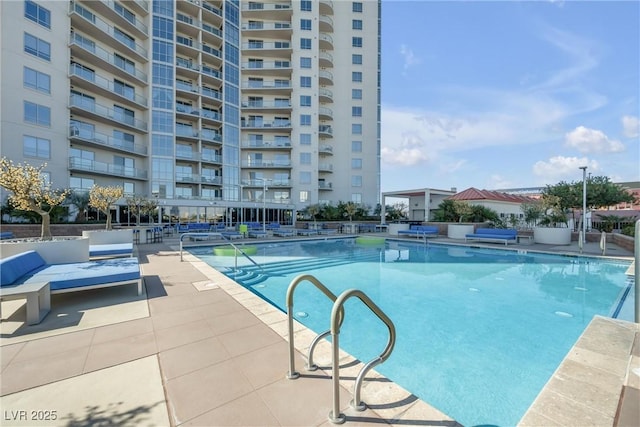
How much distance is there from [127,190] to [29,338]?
29.4 metres

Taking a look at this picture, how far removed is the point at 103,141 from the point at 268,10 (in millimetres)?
25946

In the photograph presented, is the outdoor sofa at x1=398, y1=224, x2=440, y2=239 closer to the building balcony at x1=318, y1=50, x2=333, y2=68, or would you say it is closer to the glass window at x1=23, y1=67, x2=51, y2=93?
the building balcony at x1=318, y1=50, x2=333, y2=68

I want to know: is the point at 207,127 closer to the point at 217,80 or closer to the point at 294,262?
the point at 217,80

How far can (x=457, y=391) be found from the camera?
3.54m

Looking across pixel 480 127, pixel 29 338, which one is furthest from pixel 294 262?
pixel 480 127

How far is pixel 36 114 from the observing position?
831 inches

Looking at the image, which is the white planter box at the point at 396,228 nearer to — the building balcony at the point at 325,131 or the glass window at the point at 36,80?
the building balcony at the point at 325,131

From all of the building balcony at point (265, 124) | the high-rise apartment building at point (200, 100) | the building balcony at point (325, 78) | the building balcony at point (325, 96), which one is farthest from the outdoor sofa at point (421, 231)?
the building balcony at point (325, 78)

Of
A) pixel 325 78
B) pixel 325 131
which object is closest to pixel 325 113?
pixel 325 131

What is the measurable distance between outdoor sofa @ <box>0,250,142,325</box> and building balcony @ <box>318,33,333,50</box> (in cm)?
4022

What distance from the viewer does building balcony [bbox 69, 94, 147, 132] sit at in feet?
78.1

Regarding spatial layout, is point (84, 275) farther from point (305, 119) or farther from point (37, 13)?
point (305, 119)

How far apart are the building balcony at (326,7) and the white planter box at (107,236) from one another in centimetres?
4031

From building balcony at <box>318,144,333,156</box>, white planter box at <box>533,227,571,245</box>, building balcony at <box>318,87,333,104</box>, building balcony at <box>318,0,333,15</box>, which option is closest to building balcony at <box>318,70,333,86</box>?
building balcony at <box>318,87,333,104</box>
